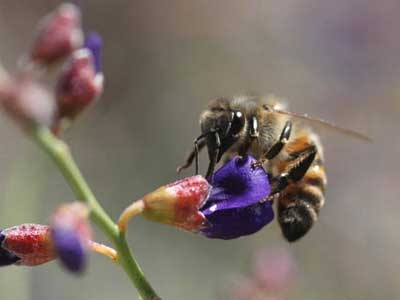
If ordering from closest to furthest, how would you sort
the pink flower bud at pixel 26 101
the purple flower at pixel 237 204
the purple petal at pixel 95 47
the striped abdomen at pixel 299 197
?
the pink flower bud at pixel 26 101
the purple petal at pixel 95 47
the purple flower at pixel 237 204
the striped abdomen at pixel 299 197

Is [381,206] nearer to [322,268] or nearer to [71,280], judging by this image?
[322,268]

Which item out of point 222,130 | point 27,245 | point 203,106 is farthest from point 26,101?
point 203,106

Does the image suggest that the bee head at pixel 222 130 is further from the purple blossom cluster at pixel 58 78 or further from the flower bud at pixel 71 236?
the flower bud at pixel 71 236

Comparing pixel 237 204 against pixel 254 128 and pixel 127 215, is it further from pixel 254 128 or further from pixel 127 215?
pixel 127 215

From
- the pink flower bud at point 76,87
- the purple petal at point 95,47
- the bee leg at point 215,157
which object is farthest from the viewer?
the bee leg at point 215,157

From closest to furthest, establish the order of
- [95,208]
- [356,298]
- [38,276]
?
[95,208] < [356,298] < [38,276]

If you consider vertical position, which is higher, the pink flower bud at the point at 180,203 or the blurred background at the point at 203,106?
the pink flower bud at the point at 180,203

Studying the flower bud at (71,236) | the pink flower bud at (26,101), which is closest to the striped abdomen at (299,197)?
the flower bud at (71,236)

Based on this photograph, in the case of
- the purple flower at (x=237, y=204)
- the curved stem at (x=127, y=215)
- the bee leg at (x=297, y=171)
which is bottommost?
the bee leg at (x=297, y=171)

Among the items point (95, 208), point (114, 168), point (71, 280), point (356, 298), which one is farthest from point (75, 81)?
point (114, 168)
